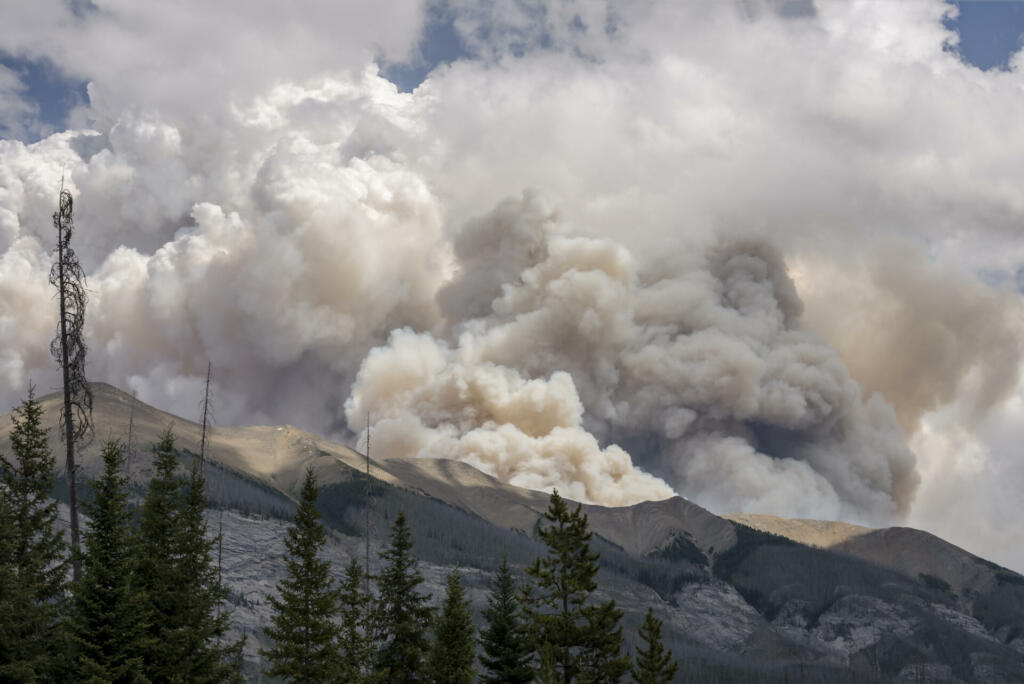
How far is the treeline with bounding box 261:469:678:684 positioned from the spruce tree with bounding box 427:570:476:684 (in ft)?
0.15

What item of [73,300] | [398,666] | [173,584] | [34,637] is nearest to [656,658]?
[398,666]

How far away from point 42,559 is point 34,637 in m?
3.78

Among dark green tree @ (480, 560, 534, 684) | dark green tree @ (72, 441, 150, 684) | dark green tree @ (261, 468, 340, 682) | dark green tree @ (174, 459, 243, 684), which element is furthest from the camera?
dark green tree @ (480, 560, 534, 684)

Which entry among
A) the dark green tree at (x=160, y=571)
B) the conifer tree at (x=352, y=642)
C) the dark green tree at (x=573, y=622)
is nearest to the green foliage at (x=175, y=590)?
the dark green tree at (x=160, y=571)

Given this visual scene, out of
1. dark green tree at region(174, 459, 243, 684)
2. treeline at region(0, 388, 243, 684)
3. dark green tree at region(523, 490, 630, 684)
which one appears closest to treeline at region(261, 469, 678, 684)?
dark green tree at region(523, 490, 630, 684)

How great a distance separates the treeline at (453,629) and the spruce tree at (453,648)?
46 mm

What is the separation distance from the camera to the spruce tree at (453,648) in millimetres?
48281

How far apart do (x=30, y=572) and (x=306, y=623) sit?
11047mm

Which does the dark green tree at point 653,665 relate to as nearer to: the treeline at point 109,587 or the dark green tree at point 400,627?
the dark green tree at point 400,627

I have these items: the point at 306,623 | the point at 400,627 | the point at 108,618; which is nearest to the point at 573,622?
the point at 306,623

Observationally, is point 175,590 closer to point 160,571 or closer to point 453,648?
point 160,571

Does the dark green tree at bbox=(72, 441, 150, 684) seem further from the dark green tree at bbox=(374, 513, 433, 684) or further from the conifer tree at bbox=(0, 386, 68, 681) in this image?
the dark green tree at bbox=(374, 513, 433, 684)

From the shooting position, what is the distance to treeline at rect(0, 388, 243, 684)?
35094mm

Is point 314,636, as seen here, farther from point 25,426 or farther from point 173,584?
point 25,426
